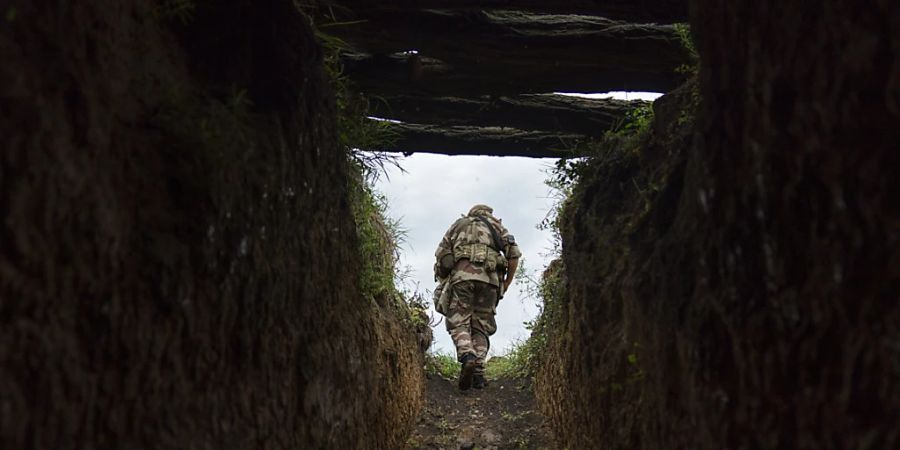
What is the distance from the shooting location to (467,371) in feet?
26.6

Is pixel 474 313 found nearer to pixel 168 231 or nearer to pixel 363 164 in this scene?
pixel 363 164

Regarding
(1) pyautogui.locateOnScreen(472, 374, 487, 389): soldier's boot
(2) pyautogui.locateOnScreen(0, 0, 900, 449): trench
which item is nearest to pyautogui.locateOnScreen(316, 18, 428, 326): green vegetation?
(2) pyautogui.locateOnScreen(0, 0, 900, 449): trench

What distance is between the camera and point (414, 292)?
7.94 meters

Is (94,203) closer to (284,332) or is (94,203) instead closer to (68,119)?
(68,119)

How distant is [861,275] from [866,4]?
2.27 feet

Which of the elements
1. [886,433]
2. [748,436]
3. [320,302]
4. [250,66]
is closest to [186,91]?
[250,66]

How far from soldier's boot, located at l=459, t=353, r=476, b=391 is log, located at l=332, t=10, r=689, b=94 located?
12.6ft

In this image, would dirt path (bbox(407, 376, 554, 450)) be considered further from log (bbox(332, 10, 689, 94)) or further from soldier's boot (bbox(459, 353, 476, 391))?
log (bbox(332, 10, 689, 94))

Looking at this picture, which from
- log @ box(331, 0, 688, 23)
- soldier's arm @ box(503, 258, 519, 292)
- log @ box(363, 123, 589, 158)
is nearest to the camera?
log @ box(331, 0, 688, 23)

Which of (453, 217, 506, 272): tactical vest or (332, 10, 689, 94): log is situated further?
(453, 217, 506, 272): tactical vest

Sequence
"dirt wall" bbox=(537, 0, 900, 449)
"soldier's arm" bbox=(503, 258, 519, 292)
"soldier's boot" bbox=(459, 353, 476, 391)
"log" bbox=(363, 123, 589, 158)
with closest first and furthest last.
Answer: "dirt wall" bbox=(537, 0, 900, 449)
"log" bbox=(363, 123, 589, 158)
"soldier's boot" bbox=(459, 353, 476, 391)
"soldier's arm" bbox=(503, 258, 519, 292)

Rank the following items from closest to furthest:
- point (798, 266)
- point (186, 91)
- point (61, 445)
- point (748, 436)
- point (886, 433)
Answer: point (886, 433) → point (61, 445) → point (798, 266) → point (748, 436) → point (186, 91)

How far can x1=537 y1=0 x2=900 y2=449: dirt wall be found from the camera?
1.82 m

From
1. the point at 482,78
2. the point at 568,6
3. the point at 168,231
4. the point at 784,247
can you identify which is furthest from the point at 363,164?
the point at 784,247
